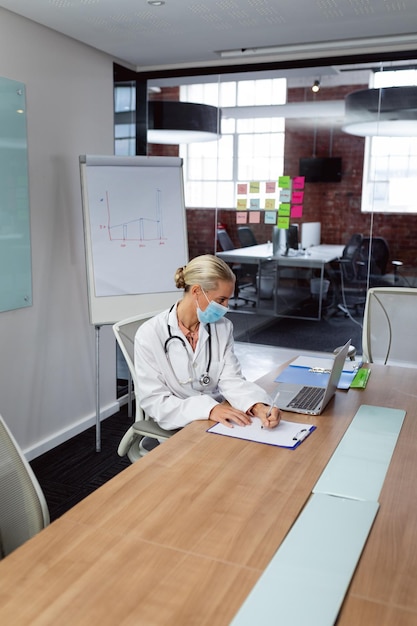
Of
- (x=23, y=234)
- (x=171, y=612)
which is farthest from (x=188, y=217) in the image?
(x=171, y=612)

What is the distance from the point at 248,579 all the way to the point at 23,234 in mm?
2773

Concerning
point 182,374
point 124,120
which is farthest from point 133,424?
point 124,120

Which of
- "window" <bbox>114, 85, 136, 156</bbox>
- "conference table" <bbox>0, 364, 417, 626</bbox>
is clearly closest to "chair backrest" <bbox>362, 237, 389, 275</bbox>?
"window" <bbox>114, 85, 136, 156</bbox>

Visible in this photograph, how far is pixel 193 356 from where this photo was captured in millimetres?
2416

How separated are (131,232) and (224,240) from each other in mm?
1146

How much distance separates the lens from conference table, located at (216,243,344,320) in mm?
4605

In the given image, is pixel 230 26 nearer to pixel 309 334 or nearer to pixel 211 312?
pixel 211 312

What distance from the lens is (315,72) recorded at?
170 inches

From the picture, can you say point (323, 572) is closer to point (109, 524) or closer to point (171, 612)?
point (171, 612)

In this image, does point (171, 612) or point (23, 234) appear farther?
point (23, 234)

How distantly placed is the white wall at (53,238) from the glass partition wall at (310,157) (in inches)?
22.9

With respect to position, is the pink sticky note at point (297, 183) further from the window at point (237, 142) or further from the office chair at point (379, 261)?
the office chair at point (379, 261)

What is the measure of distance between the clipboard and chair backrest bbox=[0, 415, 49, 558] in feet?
2.14

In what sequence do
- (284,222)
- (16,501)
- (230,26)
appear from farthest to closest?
(284,222)
(230,26)
(16,501)
